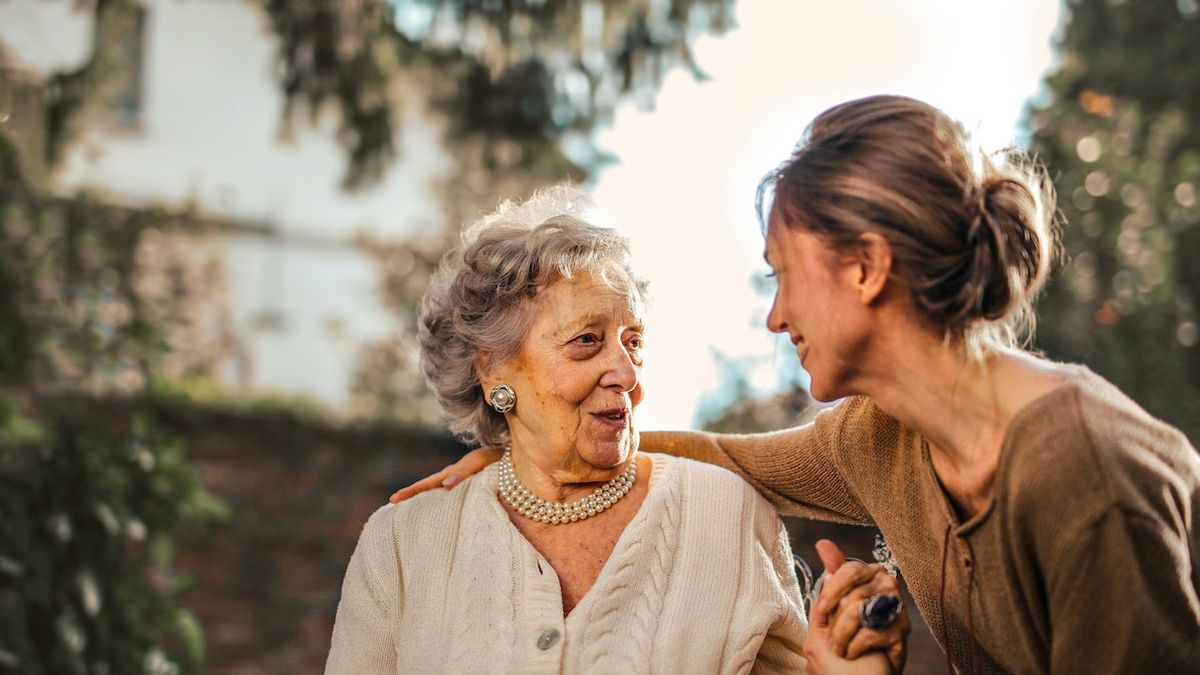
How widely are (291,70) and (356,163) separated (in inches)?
22.4

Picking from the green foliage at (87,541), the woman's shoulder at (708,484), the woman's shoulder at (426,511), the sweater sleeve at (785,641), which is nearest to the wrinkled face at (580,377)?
the woman's shoulder at (708,484)

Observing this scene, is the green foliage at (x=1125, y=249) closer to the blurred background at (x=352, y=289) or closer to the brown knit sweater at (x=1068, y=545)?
the blurred background at (x=352, y=289)

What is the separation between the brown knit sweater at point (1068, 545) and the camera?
1908mm

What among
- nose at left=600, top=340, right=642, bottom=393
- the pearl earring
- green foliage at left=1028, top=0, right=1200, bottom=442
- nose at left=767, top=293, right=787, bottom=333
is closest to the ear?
nose at left=767, top=293, right=787, bottom=333

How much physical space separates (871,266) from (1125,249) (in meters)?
4.75

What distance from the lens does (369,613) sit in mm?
2674

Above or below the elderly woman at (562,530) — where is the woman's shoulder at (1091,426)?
above

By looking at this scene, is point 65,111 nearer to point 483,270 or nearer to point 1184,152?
point 483,270

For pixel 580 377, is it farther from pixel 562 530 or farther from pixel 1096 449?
pixel 1096 449

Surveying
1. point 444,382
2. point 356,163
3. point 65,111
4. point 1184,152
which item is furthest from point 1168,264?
point 65,111

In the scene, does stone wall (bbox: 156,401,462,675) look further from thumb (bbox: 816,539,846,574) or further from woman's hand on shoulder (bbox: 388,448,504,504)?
thumb (bbox: 816,539,846,574)

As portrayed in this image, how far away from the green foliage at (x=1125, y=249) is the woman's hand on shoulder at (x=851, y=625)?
4.15m

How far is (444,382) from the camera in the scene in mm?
2871

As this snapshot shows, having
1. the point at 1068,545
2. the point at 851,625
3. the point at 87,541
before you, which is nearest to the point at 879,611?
the point at 851,625
